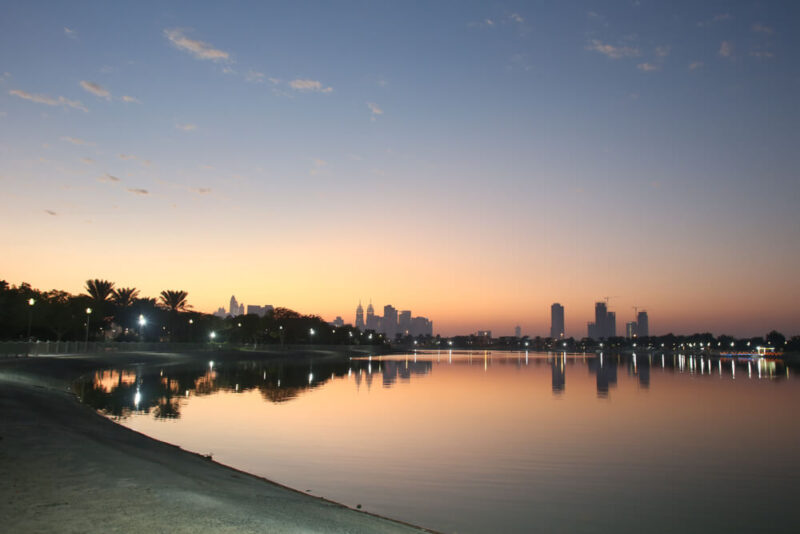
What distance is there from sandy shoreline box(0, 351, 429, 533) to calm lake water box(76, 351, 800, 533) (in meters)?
2.97

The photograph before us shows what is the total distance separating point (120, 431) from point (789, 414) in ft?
136

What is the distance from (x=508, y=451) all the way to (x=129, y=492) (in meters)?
16.5

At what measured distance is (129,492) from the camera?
1161cm

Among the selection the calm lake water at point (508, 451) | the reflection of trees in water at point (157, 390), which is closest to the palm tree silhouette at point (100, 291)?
the reflection of trees in water at point (157, 390)

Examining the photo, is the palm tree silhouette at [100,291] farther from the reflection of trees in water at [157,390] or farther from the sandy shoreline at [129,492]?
the sandy shoreline at [129,492]

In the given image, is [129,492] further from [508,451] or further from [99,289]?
[99,289]

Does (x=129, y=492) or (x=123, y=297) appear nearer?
(x=129, y=492)

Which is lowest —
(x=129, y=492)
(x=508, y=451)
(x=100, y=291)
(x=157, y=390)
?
(x=508, y=451)

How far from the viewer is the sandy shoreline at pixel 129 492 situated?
9758mm

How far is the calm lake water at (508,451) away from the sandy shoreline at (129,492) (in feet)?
9.75

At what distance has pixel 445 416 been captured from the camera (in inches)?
1404

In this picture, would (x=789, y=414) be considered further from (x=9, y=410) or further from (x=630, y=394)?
(x=9, y=410)

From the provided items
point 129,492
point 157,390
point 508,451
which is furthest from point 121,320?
point 129,492

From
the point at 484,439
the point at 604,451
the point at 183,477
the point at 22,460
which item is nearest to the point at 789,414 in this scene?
the point at 604,451
